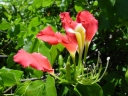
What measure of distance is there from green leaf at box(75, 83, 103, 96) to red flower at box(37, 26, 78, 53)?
0.42ft

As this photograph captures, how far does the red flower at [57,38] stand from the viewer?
94 centimetres

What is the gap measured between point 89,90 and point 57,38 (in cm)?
18

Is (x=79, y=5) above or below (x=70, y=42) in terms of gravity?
above

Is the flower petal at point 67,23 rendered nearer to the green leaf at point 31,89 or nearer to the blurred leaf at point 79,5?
the green leaf at point 31,89

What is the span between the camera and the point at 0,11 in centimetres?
230

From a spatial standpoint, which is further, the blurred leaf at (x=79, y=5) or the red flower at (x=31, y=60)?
the blurred leaf at (x=79, y=5)

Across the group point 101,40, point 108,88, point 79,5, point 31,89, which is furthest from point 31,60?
point 101,40

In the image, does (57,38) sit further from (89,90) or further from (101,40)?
(101,40)

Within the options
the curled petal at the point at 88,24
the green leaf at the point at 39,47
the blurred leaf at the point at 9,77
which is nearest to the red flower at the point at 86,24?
the curled petal at the point at 88,24

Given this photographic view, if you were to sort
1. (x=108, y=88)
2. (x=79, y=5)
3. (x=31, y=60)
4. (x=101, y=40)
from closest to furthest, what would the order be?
(x=31, y=60), (x=108, y=88), (x=79, y=5), (x=101, y=40)

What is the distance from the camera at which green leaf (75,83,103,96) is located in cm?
89

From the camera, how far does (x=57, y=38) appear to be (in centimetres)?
95

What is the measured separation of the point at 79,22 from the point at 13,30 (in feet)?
2.43

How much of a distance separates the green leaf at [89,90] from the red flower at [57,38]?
0.13 meters
